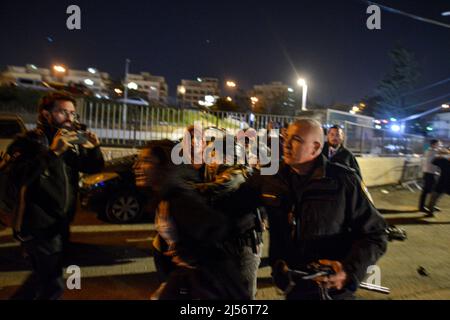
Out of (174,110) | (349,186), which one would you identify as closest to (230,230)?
(349,186)

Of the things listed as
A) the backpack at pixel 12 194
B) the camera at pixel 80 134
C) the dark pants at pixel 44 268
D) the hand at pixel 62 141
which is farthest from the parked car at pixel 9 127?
the dark pants at pixel 44 268

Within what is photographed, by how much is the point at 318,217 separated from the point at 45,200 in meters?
1.92

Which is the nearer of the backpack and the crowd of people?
the crowd of people

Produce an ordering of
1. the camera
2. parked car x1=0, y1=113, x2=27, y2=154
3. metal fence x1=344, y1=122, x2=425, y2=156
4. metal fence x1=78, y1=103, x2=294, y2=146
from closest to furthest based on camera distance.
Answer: the camera
parked car x1=0, y1=113, x2=27, y2=154
metal fence x1=78, y1=103, x2=294, y2=146
metal fence x1=344, y1=122, x2=425, y2=156

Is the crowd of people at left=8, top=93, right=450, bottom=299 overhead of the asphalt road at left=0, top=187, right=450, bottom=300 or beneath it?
overhead

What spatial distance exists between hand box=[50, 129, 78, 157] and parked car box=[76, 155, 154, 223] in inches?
154

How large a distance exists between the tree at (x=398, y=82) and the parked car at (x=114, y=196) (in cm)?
4961

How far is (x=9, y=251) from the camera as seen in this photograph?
539cm

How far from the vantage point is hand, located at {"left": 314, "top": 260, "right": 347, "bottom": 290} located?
214 centimetres

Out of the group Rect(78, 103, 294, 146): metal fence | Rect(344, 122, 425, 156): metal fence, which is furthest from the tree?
Rect(78, 103, 294, 146): metal fence

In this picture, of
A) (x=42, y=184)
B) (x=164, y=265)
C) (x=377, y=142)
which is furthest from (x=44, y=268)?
(x=377, y=142)

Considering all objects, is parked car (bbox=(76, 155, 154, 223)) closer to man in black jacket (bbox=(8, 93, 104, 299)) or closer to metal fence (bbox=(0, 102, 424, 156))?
metal fence (bbox=(0, 102, 424, 156))

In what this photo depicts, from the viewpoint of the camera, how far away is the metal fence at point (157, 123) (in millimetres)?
10664
